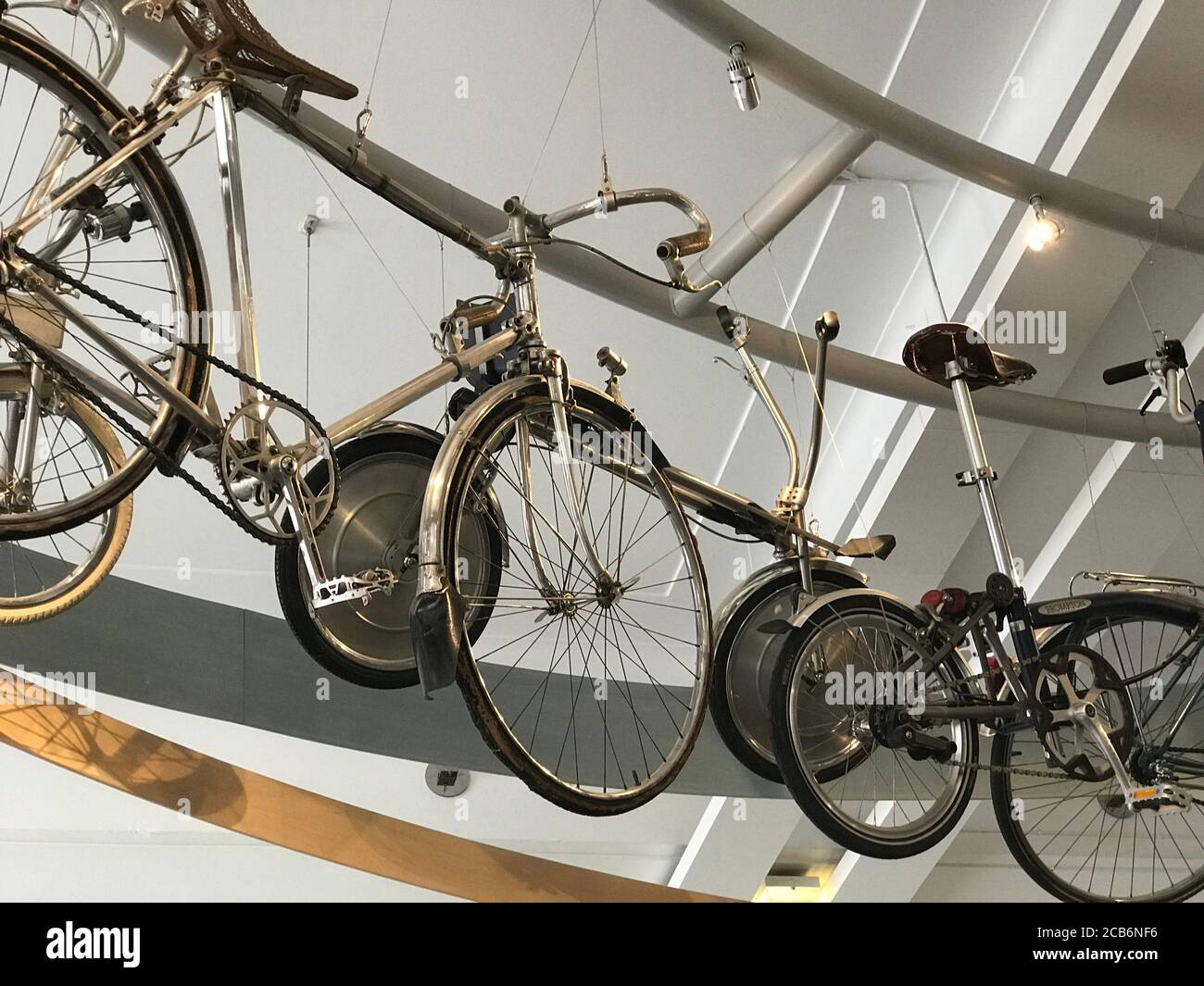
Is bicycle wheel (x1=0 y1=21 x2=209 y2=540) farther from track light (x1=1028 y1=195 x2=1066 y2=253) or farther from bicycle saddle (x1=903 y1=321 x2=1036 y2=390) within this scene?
track light (x1=1028 y1=195 x2=1066 y2=253)

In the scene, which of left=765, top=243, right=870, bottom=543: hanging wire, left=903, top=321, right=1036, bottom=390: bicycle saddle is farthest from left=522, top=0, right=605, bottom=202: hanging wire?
left=903, top=321, right=1036, bottom=390: bicycle saddle

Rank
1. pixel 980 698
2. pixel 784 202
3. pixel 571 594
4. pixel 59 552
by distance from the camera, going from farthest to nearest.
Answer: pixel 784 202, pixel 980 698, pixel 59 552, pixel 571 594

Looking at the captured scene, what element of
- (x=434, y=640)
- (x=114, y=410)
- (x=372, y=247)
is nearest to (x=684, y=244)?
(x=434, y=640)

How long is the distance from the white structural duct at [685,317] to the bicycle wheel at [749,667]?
1416mm

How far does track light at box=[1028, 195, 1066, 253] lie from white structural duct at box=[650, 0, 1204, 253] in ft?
Result: 0.10

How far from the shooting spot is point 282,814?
335 centimetres

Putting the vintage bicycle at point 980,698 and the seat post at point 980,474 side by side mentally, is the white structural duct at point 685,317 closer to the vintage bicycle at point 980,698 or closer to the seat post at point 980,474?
the seat post at point 980,474

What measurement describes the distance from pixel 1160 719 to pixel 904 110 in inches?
94.2

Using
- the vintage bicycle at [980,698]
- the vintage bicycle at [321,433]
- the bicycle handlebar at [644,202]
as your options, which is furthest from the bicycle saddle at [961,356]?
the bicycle handlebar at [644,202]

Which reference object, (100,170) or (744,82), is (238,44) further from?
(744,82)

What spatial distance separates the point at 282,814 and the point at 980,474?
2.28 metres

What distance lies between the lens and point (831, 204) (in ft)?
18.8

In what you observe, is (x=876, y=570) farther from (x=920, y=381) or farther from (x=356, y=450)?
(x=356, y=450)
